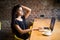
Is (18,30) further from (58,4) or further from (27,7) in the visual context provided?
(58,4)

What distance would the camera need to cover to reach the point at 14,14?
136 inches

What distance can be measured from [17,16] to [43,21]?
58cm

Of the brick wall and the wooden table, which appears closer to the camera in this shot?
the wooden table

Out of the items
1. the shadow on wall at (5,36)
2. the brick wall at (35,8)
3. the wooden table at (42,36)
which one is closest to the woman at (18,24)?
the wooden table at (42,36)

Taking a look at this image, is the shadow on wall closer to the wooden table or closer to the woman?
the woman

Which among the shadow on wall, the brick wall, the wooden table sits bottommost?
the shadow on wall

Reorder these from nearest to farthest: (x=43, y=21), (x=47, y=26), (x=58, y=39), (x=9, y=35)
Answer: (x=58, y=39) → (x=47, y=26) → (x=43, y=21) → (x=9, y=35)

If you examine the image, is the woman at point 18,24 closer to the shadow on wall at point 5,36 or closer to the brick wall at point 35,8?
the brick wall at point 35,8

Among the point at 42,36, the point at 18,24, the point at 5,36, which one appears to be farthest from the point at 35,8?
the point at 42,36

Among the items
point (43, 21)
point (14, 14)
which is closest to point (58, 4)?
point (43, 21)

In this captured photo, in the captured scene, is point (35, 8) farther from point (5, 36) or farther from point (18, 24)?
point (5, 36)

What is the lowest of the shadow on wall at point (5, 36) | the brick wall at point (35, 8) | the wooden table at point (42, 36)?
the shadow on wall at point (5, 36)

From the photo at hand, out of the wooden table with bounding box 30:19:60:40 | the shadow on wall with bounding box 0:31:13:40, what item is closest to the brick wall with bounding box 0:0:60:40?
the shadow on wall with bounding box 0:31:13:40

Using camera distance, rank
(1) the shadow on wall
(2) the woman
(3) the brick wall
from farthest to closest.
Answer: (1) the shadow on wall → (3) the brick wall → (2) the woman
